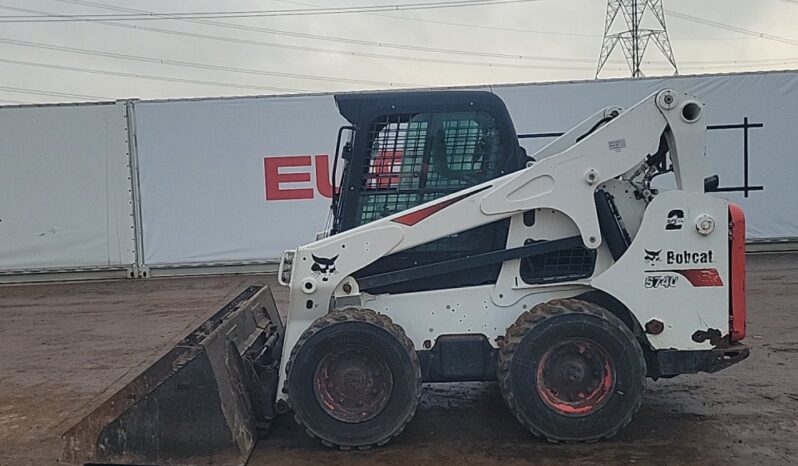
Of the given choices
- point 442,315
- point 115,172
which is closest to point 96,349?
point 442,315

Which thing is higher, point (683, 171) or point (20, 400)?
point (683, 171)

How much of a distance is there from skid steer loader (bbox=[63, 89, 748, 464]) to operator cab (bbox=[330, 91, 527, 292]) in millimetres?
10

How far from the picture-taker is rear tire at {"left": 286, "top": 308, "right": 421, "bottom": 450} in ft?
14.8

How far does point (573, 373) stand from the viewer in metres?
4.56

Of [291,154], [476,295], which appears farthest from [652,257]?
[291,154]

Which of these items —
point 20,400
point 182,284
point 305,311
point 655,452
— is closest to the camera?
point 655,452

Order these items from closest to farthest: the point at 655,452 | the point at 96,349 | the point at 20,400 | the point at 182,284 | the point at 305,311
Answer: the point at 655,452
the point at 305,311
the point at 20,400
the point at 96,349
the point at 182,284

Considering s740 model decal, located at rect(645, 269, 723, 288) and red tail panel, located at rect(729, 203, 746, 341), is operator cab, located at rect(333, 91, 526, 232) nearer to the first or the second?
s740 model decal, located at rect(645, 269, 723, 288)

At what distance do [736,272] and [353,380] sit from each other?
2.45 meters

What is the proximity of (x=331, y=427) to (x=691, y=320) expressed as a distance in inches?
90.8

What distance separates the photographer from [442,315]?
15.9ft

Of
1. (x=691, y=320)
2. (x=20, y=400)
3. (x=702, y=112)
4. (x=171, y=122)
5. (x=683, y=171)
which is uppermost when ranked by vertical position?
(x=171, y=122)

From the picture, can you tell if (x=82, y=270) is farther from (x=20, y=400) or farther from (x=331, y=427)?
(x=331, y=427)

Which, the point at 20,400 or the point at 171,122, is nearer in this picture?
the point at 20,400
